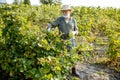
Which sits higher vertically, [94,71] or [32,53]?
[32,53]

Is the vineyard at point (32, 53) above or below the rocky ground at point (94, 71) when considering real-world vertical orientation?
above

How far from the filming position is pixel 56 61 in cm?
551

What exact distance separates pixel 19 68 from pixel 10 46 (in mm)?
629

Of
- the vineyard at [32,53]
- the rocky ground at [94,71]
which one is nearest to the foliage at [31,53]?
the vineyard at [32,53]

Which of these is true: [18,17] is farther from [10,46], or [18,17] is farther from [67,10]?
[67,10]

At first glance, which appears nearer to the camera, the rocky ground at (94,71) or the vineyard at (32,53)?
the vineyard at (32,53)

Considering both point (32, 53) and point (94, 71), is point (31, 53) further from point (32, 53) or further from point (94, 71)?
point (94, 71)

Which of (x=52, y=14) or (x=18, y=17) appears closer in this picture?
(x=18, y=17)

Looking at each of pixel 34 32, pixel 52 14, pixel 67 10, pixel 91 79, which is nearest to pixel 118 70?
pixel 91 79

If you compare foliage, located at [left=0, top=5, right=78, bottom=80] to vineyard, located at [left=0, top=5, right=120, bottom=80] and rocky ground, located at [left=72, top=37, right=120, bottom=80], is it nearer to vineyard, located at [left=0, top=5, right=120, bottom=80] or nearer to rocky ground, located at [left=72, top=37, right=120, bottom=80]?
vineyard, located at [left=0, top=5, right=120, bottom=80]

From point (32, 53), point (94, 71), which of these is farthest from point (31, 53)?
point (94, 71)

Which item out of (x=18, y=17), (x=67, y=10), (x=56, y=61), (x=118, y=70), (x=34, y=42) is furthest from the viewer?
(x=118, y=70)

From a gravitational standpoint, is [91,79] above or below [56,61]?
below

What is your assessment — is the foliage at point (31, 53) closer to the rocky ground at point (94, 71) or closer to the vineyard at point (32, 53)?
the vineyard at point (32, 53)
